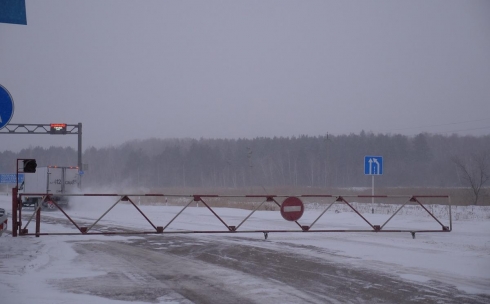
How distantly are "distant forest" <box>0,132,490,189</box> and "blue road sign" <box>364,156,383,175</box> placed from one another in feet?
206

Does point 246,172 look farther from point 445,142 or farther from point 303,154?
point 445,142

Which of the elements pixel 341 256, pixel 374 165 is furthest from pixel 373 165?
pixel 341 256

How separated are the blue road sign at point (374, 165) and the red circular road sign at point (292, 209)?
11392 millimetres

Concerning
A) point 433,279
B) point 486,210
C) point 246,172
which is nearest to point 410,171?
point 246,172

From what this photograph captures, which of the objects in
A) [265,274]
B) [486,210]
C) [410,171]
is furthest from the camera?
[410,171]

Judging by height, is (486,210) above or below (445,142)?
below

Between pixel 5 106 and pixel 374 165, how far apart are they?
20143 millimetres

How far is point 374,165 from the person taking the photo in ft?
84.7

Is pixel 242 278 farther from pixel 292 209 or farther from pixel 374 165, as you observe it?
pixel 374 165

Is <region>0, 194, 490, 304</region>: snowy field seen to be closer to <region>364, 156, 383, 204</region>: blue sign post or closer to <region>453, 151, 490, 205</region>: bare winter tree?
<region>364, 156, 383, 204</region>: blue sign post

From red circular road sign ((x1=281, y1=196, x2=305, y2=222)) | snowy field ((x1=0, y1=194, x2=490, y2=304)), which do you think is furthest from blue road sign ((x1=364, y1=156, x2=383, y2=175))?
red circular road sign ((x1=281, y1=196, x2=305, y2=222))

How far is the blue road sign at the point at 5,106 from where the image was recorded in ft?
31.0

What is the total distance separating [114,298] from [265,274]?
3.33 meters

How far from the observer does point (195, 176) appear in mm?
114875
